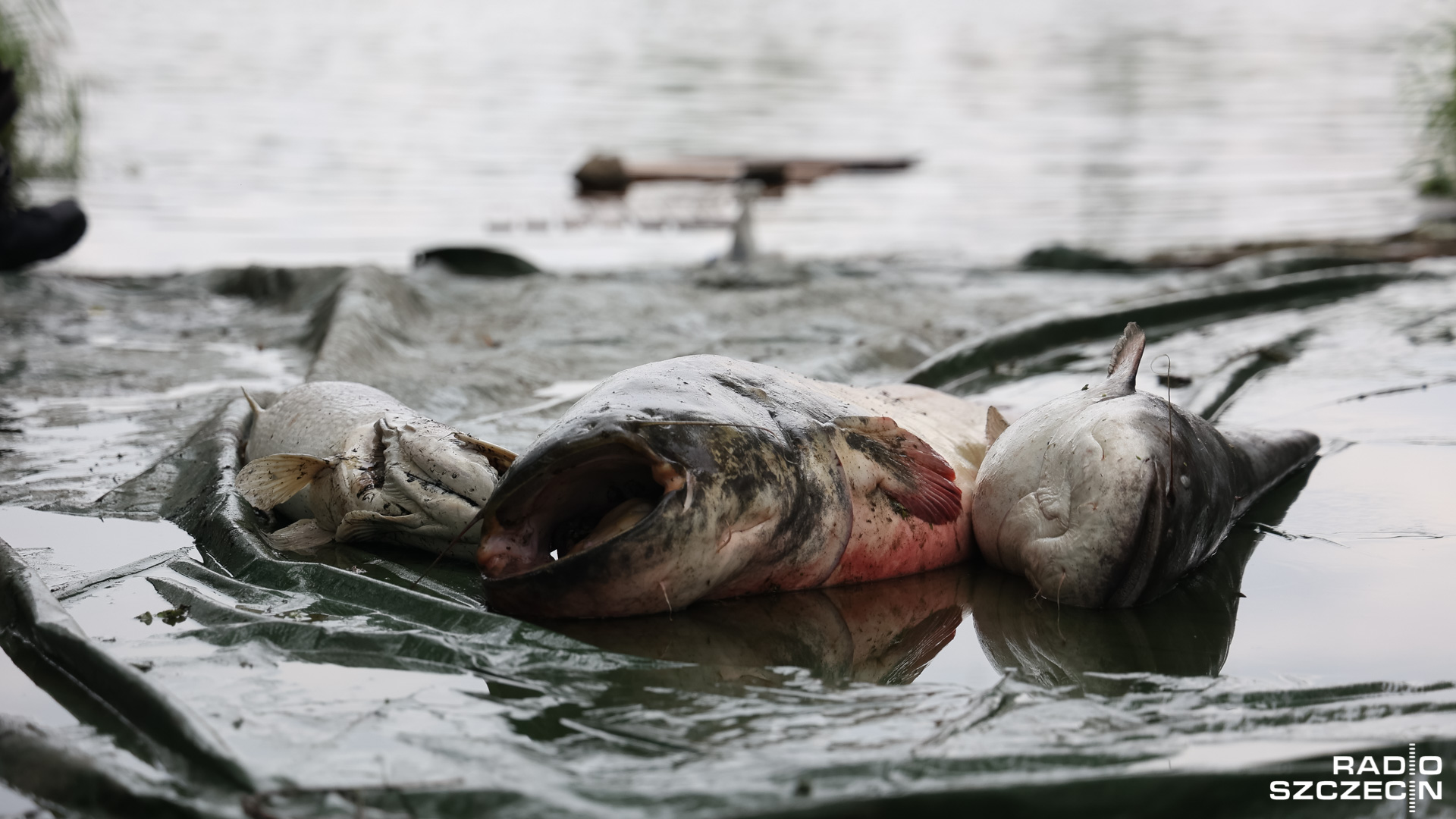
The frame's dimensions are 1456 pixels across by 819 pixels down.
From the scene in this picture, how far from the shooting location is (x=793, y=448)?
Result: 3.00m

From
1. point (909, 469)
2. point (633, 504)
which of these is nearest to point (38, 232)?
point (633, 504)

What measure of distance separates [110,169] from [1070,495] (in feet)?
45.3

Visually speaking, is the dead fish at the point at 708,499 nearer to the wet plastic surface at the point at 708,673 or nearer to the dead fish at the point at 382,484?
the wet plastic surface at the point at 708,673

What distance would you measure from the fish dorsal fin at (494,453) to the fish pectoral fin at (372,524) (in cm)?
24

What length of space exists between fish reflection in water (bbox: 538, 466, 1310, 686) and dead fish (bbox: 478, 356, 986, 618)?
7 centimetres

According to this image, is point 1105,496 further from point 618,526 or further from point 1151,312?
point 1151,312

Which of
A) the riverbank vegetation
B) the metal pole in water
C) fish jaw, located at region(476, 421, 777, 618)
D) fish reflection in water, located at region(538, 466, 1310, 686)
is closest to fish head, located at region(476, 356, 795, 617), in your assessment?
fish jaw, located at region(476, 421, 777, 618)

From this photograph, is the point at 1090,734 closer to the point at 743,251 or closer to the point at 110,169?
the point at 743,251

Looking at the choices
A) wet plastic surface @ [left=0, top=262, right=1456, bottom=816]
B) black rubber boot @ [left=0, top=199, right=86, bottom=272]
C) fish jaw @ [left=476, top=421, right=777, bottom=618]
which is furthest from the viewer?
black rubber boot @ [left=0, top=199, right=86, bottom=272]

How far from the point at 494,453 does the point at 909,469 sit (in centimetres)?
111

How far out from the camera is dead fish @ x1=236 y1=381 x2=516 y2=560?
3277 millimetres

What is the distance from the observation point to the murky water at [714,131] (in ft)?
39.1

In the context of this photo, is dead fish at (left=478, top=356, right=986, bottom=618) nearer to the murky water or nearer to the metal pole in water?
the metal pole in water

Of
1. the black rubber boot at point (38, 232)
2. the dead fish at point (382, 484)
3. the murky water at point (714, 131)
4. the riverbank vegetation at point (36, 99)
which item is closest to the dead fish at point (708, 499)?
the dead fish at point (382, 484)
